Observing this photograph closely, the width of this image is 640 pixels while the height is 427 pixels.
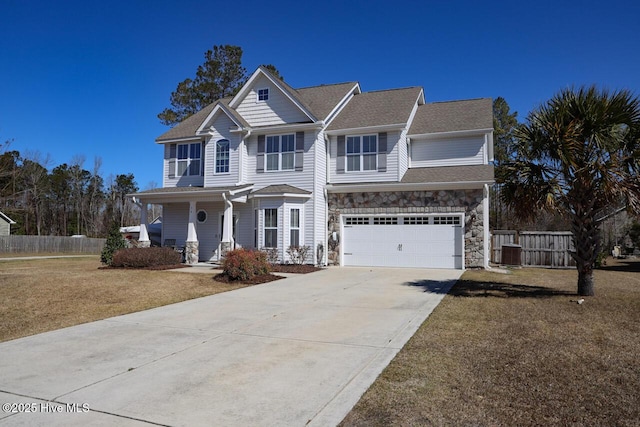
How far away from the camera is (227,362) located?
578 centimetres

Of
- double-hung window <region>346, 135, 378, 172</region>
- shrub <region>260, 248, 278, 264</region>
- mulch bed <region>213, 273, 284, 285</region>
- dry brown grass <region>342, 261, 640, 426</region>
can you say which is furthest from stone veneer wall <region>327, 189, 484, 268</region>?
dry brown grass <region>342, 261, 640, 426</region>

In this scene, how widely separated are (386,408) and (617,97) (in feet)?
33.0

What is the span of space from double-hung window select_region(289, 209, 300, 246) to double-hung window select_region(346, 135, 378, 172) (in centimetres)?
334

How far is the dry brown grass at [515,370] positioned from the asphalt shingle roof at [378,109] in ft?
39.6

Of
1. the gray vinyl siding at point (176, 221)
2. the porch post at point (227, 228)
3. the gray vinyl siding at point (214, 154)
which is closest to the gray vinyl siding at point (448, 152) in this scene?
the gray vinyl siding at point (214, 154)

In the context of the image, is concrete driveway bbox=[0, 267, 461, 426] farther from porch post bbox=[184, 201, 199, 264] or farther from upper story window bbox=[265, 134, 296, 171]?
upper story window bbox=[265, 134, 296, 171]

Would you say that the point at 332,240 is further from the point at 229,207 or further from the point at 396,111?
the point at 396,111

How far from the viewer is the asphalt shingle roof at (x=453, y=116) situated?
789 inches

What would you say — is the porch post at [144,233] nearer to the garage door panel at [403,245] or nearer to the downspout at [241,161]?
the downspout at [241,161]

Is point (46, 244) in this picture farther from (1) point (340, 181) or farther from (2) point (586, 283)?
(2) point (586, 283)

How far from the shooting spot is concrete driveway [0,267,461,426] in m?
4.20

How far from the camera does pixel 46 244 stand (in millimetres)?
35500

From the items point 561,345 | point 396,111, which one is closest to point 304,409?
point 561,345

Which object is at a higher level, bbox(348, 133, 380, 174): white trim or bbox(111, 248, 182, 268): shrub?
bbox(348, 133, 380, 174): white trim
